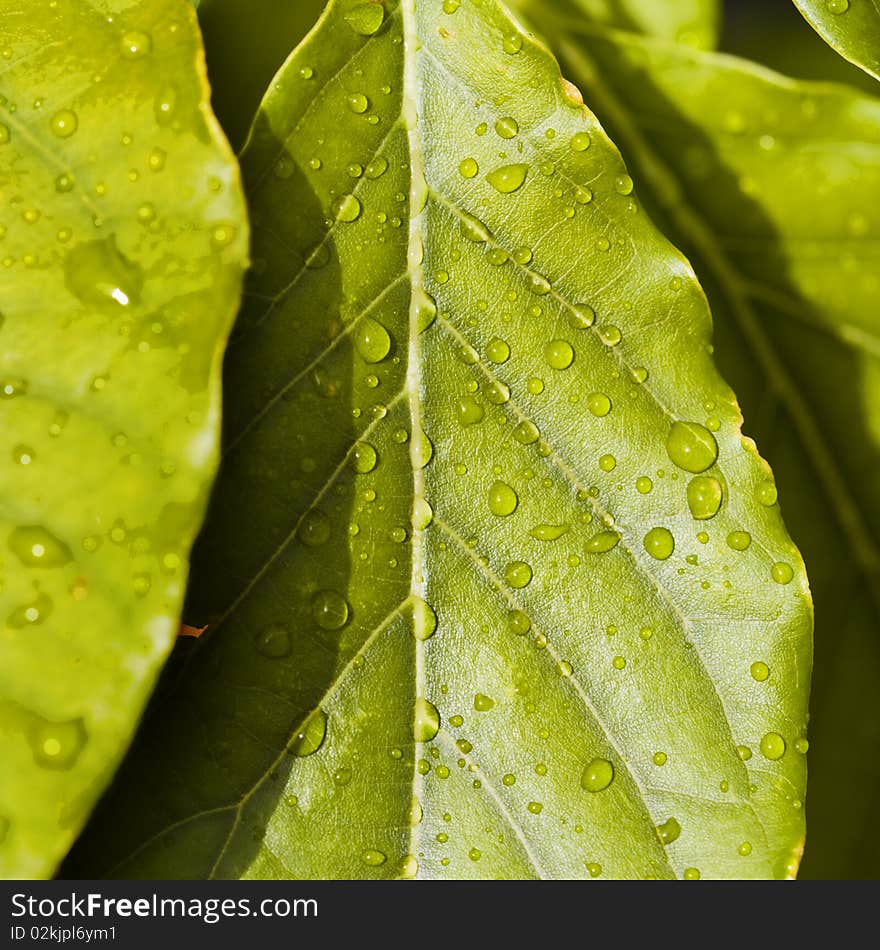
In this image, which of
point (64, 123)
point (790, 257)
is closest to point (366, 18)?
point (64, 123)

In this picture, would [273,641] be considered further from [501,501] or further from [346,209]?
[346,209]

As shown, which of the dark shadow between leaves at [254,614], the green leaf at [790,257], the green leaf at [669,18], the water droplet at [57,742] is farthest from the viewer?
the green leaf at [669,18]

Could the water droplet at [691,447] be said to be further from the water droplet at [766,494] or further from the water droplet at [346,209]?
the water droplet at [346,209]

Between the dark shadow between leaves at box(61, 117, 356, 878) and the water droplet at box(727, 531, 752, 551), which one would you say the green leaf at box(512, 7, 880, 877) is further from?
the dark shadow between leaves at box(61, 117, 356, 878)

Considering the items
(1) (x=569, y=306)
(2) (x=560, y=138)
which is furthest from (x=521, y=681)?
(2) (x=560, y=138)

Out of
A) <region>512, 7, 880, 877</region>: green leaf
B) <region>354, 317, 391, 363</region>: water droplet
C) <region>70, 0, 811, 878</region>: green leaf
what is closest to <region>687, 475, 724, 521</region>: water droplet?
<region>70, 0, 811, 878</region>: green leaf

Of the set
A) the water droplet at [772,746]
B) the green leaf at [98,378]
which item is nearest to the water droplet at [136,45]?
the green leaf at [98,378]
